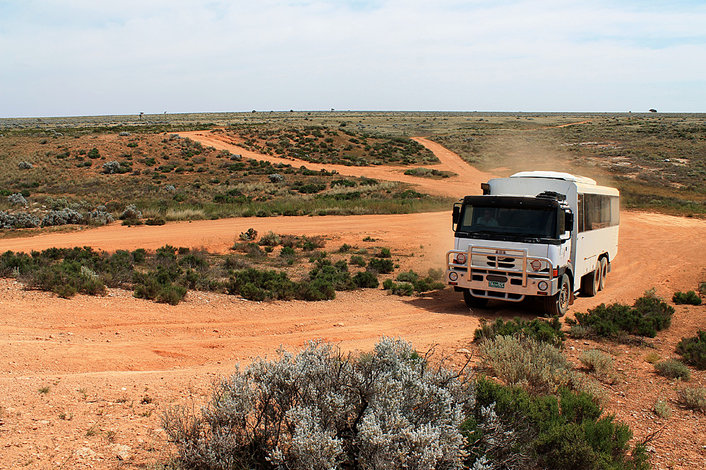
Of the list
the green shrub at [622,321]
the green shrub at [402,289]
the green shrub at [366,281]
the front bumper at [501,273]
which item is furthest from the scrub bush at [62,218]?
the green shrub at [622,321]

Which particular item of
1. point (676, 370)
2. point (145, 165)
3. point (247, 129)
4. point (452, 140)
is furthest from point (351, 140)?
point (676, 370)

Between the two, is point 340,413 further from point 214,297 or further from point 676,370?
point 214,297

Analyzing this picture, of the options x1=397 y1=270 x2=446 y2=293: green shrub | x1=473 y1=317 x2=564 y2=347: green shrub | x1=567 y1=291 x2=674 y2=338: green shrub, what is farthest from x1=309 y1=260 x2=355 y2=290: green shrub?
x1=567 y1=291 x2=674 y2=338: green shrub

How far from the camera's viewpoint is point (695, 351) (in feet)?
26.4

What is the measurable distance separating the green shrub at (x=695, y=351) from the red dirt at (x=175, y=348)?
269 millimetres

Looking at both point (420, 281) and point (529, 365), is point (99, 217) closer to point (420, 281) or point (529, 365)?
point (420, 281)

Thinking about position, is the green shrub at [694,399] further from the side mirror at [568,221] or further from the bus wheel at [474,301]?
the bus wheel at [474,301]

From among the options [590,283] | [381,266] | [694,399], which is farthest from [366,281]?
[694,399]

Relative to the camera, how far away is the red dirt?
5.02 m

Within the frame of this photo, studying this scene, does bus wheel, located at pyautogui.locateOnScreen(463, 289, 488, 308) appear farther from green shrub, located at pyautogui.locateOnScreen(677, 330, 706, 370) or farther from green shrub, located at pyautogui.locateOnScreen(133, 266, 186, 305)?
green shrub, located at pyautogui.locateOnScreen(133, 266, 186, 305)

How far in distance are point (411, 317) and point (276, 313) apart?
280 centimetres

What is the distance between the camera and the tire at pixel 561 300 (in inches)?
436

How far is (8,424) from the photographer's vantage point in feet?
16.5

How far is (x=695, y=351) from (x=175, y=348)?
7963 millimetres
